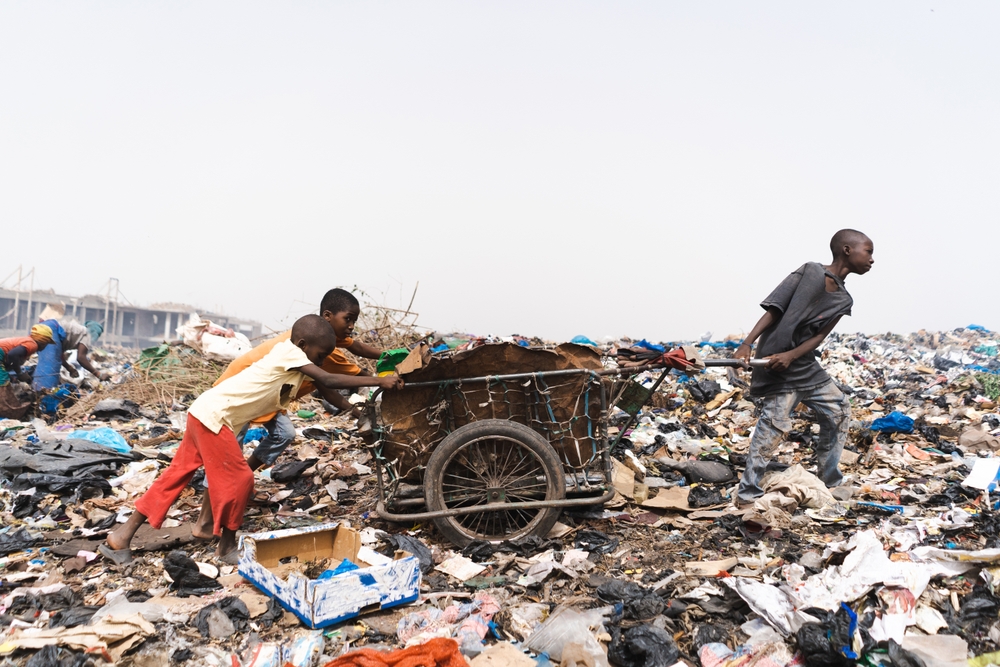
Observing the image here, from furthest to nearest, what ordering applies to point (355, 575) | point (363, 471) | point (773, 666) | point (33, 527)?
point (363, 471) < point (33, 527) < point (355, 575) < point (773, 666)

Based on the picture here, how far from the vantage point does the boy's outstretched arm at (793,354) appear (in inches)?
163

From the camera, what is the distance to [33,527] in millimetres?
4332

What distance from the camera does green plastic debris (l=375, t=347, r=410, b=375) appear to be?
12.9 ft

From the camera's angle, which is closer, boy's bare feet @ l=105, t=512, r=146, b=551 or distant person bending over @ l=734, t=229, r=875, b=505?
boy's bare feet @ l=105, t=512, r=146, b=551

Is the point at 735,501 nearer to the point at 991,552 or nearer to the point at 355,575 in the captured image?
the point at 991,552

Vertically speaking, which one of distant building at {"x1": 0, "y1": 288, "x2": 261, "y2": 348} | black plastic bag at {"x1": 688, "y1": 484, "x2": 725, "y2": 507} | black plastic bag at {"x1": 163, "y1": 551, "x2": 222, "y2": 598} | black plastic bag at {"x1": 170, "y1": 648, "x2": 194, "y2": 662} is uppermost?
black plastic bag at {"x1": 688, "y1": 484, "x2": 725, "y2": 507}

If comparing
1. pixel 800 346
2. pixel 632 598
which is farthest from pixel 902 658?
pixel 800 346

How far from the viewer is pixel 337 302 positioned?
4.07 meters

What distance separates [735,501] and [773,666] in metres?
2.03

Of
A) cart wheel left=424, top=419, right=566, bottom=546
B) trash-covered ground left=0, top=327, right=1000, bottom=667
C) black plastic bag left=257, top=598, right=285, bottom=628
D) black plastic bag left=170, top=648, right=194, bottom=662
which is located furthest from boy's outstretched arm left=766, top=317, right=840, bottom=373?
black plastic bag left=170, top=648, right=194, bottom=662

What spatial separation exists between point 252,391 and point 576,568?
198 cm

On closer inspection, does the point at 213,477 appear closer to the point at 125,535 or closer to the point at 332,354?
the point at 125,535

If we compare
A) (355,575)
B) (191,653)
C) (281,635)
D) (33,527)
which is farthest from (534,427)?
(33,527)

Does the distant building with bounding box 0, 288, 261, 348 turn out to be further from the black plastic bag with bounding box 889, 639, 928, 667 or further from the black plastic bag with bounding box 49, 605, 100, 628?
the black plastic bag with bounding box 889, 639, 928, 667
